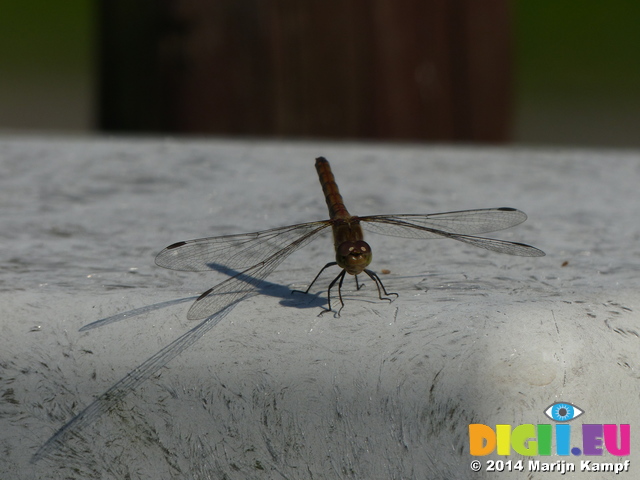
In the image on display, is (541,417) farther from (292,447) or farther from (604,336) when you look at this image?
(292,447)

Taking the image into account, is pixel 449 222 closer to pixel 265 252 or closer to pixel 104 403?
pixel 265 252

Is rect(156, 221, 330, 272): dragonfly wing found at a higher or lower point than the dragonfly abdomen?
lower

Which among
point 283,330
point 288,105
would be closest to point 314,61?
point 288,105

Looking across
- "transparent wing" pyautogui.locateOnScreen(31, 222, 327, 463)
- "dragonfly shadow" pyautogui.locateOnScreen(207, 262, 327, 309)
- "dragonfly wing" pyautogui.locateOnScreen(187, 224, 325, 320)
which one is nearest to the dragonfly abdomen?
"dragonfly wing" pyautogui.locateOnScreen(187, 224, 325, 320)

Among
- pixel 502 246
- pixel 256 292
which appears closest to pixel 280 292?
pixel 256 292

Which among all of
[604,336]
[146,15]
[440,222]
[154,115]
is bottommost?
[604,336]

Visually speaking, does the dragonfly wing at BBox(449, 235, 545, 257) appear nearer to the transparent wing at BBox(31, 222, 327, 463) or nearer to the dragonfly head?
the dragonfly head
